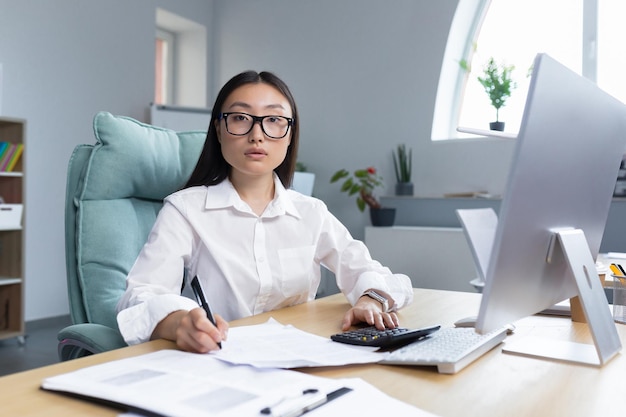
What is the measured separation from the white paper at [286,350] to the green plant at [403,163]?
130 inches

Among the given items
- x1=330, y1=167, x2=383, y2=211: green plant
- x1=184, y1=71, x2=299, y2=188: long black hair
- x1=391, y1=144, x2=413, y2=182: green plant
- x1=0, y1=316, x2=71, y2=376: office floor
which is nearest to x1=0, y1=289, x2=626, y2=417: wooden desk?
x1=184, y1=71, x2=299, y2=188: long black hair

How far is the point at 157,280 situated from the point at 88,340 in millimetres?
174

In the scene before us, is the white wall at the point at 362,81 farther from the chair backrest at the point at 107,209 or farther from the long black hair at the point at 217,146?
the chair backrest at the point at 107,209

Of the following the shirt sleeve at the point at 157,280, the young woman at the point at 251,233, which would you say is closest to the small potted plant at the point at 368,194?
the young woman at the point at 251,233

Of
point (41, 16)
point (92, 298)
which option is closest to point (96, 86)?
point (41, 16)

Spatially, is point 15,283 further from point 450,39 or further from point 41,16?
point 450,39

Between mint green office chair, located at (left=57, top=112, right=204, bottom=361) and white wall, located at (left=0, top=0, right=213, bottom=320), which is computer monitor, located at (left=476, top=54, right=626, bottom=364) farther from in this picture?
white wall, located at (left=0, top=0, right=213, bottom=320)

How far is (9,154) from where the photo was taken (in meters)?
3.51

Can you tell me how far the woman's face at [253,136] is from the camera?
4.29 ft

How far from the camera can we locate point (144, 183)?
4.82ft

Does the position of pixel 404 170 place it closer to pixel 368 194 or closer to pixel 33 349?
pixel 368 194

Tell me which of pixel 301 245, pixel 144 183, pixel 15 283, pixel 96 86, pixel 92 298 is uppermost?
pixel 96 86

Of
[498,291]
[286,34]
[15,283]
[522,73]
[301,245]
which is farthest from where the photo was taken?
[286,34]

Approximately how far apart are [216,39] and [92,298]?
4414mm
